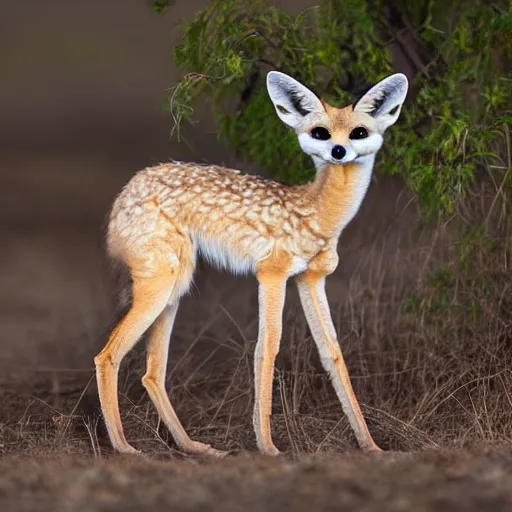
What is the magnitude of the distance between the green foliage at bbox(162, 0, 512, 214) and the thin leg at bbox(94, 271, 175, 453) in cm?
109

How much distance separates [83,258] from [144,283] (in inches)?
265

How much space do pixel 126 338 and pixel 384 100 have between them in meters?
1.95

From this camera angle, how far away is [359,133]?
7.19 metres

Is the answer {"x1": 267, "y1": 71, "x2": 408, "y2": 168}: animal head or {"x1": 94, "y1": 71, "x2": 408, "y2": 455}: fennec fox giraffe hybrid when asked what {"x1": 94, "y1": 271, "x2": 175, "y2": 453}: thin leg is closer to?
{"x1": 94, "y1": 71, "x2": 408, "y2": 455}: fennec fox giraffe hybrid

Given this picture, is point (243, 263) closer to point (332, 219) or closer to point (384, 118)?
point (332, 219)

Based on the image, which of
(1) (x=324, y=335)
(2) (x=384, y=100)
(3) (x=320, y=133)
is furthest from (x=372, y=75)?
(1) (x=324, y=335)

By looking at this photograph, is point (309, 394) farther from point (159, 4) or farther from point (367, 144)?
point (159, 4)

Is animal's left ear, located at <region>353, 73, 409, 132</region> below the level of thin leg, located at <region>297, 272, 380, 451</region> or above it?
above

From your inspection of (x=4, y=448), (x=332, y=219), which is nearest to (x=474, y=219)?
(x=332, y=219)

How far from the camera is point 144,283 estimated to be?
7406 mm

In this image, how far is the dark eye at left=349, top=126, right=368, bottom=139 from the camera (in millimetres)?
7168

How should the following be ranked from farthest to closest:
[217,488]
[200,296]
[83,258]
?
[83,258], [200,296], [217,488]

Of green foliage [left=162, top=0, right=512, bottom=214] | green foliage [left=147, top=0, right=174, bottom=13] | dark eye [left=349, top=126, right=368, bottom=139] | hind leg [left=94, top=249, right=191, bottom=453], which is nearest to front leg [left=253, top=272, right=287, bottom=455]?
hind leg [left=94, top=249, right=191, bottom=453]

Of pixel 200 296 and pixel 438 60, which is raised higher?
pixel 438 60
